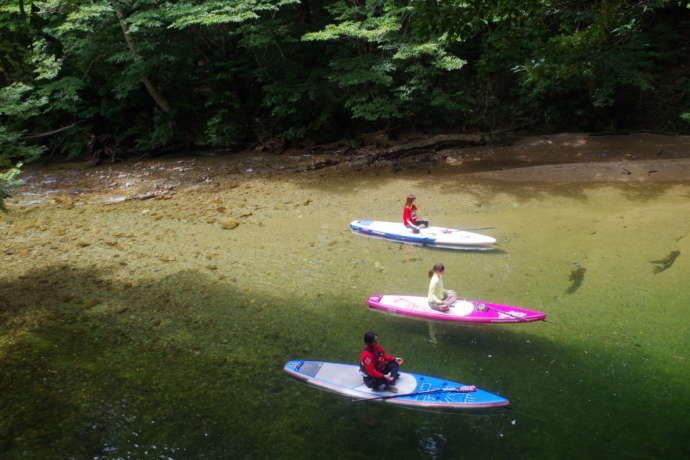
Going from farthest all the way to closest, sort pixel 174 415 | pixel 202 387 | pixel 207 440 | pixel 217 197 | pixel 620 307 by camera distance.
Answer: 1. pixel 217 197
2. pixel 620 307
3. pixel 202 387
4. pixel 174 415
5. pixel 207 440

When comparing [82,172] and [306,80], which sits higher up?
[306,80]

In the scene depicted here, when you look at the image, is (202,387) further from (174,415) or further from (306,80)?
(306,80)

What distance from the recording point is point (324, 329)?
273 inches

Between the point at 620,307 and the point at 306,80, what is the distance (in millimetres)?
12639

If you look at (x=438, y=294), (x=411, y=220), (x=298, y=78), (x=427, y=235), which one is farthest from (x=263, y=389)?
(x=298, y=78)

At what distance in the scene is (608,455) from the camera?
181 inches

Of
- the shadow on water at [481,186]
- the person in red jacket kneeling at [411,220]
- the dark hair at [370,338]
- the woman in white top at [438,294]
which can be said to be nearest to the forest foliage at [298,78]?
the shadow on water at [481,186]

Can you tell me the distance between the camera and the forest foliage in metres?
13.5

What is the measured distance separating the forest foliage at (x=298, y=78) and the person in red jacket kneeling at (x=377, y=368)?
31.4 ft

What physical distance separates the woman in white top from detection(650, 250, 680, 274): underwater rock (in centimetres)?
390

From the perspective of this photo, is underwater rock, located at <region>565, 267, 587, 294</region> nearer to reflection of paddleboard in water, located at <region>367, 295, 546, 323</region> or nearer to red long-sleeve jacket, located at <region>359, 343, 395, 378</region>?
reflection of paddleboard in water, located at <region>367, 295, 546, 323</region>

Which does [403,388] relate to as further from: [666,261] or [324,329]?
[666,261]

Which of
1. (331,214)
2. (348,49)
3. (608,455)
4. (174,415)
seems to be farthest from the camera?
(348,49)

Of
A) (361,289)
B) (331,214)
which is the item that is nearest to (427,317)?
(361,289)
